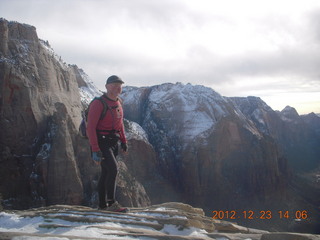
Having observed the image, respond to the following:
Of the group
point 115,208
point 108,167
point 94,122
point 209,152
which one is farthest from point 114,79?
point 209,152

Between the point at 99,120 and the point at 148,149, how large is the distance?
130 feet

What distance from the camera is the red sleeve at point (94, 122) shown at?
22.5 feet

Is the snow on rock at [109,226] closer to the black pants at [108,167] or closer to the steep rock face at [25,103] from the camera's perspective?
the black pants at [108,167]

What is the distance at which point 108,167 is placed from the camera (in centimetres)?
723

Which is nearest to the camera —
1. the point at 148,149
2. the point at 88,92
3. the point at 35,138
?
the point at 35,138

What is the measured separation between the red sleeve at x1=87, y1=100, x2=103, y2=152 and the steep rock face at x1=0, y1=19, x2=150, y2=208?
16514mm

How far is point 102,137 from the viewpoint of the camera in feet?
23.6

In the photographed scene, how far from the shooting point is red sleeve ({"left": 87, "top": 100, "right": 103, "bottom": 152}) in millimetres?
6844

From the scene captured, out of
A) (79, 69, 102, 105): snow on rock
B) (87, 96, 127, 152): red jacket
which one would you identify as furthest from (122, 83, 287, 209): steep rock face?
(87, 96, 127, 152): red jacket

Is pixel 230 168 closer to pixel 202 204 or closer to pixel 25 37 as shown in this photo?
pixel 202 204

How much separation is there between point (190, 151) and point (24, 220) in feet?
160

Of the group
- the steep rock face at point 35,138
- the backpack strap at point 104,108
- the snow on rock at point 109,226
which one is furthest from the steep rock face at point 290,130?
the backpack strap at point 104,108

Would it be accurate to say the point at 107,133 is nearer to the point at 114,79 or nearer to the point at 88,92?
the point at 114,79
